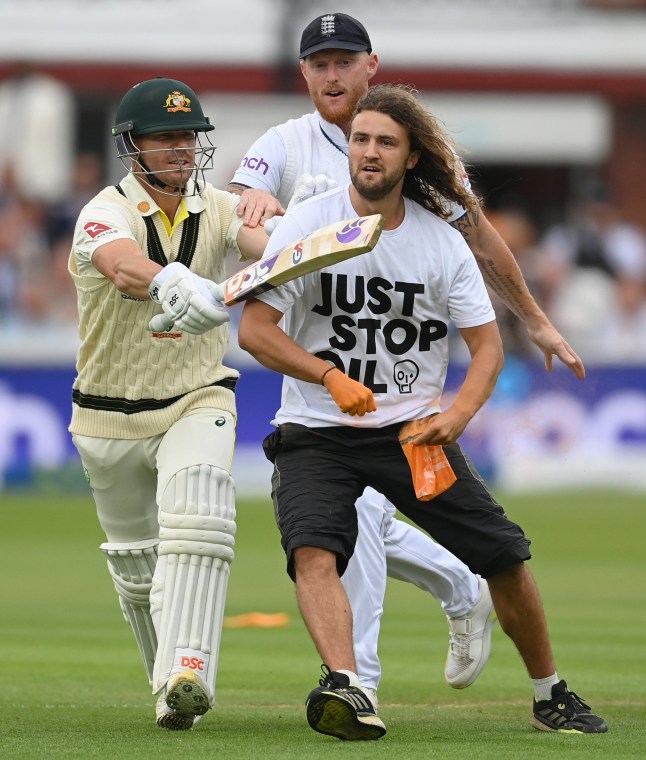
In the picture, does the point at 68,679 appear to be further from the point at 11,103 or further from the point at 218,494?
the point at 11,103

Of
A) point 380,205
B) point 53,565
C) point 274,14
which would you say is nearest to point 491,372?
point 380,205

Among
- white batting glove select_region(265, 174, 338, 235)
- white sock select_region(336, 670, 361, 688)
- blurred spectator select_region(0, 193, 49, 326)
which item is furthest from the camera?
blurred spectator select_region(0, 193, 49, 326)

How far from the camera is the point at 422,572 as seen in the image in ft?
25.5

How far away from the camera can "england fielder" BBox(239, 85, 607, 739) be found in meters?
6.34

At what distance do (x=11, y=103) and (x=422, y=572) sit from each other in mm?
15826

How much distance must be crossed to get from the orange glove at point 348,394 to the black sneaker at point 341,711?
89 cm

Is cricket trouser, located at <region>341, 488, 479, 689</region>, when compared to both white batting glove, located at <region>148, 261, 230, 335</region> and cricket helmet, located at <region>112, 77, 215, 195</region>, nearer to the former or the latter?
white batting glove, located at <region>148, 261, 230, 335</region>

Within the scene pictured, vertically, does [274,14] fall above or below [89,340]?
above

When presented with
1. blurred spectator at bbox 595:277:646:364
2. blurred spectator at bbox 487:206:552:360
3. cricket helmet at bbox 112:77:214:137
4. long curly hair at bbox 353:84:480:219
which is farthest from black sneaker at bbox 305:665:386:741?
blurred spectator at bbox 595:277:646:364

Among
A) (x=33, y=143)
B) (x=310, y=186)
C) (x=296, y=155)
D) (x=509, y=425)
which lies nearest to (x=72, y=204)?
(x=33, y=143)

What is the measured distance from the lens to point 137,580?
7219 millimetres

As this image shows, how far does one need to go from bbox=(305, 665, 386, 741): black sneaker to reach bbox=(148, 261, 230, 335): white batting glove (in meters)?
1.27

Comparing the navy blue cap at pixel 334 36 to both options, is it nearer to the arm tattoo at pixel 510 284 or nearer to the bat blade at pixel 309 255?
the arm tattoo at pixel 510 284

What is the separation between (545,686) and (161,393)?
181 cm
